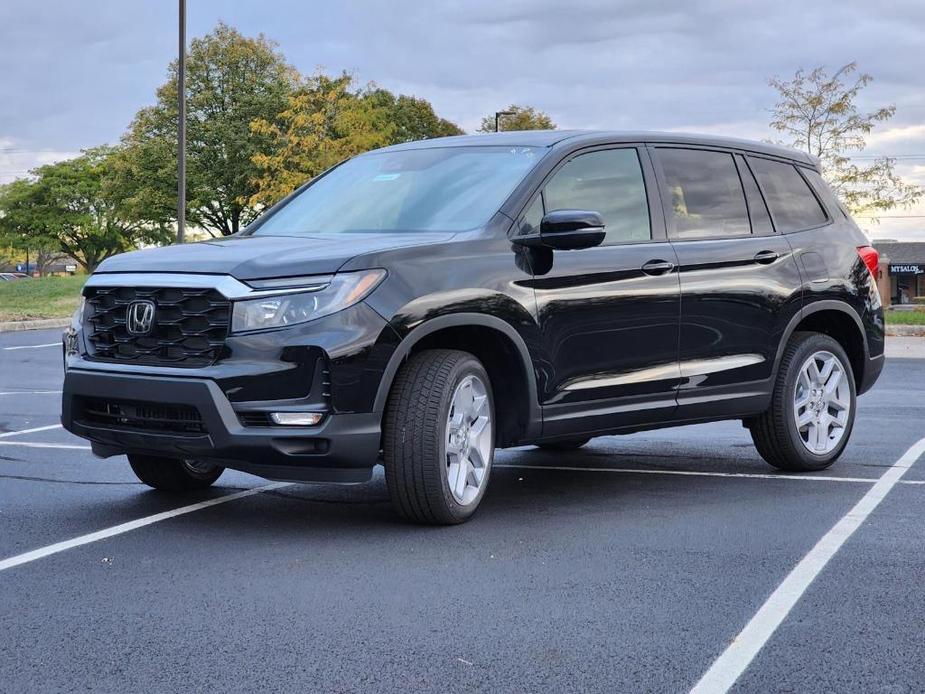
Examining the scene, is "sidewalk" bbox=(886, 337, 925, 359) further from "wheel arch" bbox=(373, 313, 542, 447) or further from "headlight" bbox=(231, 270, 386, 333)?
"headlight" bbox=(231, 270, 386, 333)

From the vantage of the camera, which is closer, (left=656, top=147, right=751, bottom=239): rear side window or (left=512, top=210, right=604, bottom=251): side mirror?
(left=512, top=210, right=604, bottom=251): side mirror

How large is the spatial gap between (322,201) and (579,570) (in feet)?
9.55

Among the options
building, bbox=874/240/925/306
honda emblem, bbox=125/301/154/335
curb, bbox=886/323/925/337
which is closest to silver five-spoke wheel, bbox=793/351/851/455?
honda emblem, bbox=125/301/154/335

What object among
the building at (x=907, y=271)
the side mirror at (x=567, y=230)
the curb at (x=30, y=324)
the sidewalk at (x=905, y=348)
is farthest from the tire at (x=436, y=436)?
the building at (x=907, y=271)

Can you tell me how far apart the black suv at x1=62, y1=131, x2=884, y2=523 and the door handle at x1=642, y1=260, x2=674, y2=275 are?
12mm

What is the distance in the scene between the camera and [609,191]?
270 inches

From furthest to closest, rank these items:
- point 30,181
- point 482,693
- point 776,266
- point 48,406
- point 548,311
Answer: point 30,181 < point 48,406 < point 776,266 < point 548,311 < point 482,693

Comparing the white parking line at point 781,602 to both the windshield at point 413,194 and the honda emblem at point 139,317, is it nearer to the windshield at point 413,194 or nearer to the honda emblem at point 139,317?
the windshield at point 413,194

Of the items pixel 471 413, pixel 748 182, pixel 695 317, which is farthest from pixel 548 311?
pixel 748 182

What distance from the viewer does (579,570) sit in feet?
17.1

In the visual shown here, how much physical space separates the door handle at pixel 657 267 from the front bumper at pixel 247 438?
1871mm

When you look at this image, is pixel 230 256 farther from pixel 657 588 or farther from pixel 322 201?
pixel 657 588

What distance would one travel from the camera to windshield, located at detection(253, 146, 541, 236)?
6.46 metres

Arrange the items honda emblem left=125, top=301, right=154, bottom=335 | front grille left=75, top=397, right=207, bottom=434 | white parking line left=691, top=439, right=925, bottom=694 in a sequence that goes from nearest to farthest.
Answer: white parking line left=691, top=439, right=925, bottom=694 → front grille left=75, top=397, right=207, bottom=434 → honda emblem left=125, top=301, right=154, bottom=335
